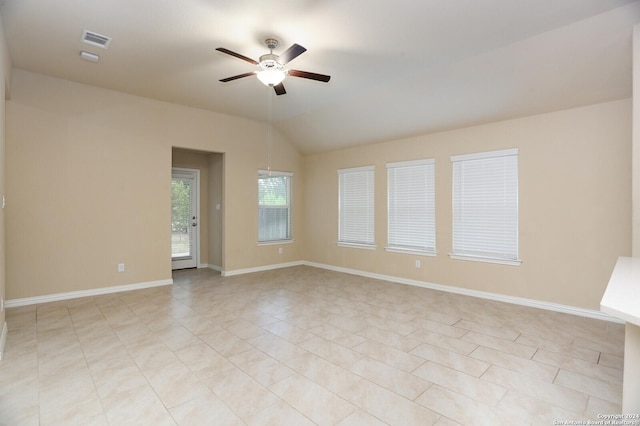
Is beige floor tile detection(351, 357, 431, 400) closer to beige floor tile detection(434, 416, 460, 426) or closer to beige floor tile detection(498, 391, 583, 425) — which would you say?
beige floor tile detection(434, 416, 460, 426)

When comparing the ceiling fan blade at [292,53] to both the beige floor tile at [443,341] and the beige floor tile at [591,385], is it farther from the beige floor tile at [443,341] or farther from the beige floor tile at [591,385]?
the beige floor tile at [591,385]

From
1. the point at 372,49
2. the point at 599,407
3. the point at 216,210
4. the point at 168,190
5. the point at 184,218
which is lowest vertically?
the point at 599,407

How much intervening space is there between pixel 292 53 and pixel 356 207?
3.90 m

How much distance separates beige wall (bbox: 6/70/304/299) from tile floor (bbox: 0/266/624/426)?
629 millimetres

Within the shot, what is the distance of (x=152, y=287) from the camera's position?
16.9 ft

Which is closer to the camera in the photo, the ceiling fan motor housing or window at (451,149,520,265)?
the ceiling fan motor housing

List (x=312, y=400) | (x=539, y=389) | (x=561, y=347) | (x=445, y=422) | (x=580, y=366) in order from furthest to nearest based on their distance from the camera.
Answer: (x=561, y=347) < (x=580, y=366) < (x=539, y=389) < (x=312, y=400) < (x=445, y=422)

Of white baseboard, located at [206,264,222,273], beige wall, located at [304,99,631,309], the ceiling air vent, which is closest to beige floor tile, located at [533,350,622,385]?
beige wall, located at [304,99,631,309]

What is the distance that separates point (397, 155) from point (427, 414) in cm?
437

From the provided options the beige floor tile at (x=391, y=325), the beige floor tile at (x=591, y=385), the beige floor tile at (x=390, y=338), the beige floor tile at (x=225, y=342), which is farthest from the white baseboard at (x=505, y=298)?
the beige floor tile at (x=225, y=342)

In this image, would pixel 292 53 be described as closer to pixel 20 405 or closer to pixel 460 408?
pixel 460 408

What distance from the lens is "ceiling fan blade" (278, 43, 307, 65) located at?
272 centimetres

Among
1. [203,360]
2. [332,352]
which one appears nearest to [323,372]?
[332,352]

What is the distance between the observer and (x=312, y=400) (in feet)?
7.11
